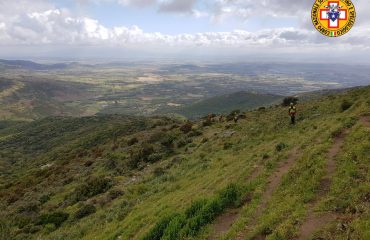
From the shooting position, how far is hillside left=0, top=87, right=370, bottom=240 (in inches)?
500

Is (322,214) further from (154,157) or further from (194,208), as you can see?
(154,157)

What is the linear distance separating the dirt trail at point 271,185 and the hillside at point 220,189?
5cm

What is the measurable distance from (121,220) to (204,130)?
82.3 feet

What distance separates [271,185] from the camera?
16.6 metres

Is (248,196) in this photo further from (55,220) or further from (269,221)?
(55,220)

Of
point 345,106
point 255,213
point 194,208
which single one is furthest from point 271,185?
point 345,106

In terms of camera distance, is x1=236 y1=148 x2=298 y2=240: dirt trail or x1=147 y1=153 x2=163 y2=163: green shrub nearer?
x1=236 y1=148 x2=298 y2=240: dirt trail

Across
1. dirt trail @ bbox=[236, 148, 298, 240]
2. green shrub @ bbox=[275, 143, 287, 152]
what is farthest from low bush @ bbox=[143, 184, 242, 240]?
green shrub @ bbox=[275, 143, 287, 152]

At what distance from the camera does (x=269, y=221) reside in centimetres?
1250

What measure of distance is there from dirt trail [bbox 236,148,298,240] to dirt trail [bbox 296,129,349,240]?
201 centimetres

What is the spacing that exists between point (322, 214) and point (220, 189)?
605 centimetres

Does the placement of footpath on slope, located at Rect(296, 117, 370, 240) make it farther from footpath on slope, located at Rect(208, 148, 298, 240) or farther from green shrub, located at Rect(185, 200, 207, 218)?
green shrub, located at Rect(185, 200, 207, 218)

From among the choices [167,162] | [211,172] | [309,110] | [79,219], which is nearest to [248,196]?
[211,172]

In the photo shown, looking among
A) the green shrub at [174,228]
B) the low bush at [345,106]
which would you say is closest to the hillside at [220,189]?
the green shrub at [174,228]
